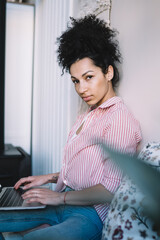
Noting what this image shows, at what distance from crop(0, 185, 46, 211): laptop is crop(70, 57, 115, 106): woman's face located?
560 millimetres

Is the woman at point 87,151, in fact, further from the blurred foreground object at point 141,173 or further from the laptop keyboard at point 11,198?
the blurred foreground object at point 141,173

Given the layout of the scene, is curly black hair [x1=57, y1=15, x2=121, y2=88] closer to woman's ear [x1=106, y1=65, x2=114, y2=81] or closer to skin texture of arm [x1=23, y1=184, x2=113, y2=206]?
woman's ear [x1=106, y1=65, x2=114, y2=81]

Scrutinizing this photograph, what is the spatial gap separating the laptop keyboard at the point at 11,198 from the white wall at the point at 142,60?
0.64 meters

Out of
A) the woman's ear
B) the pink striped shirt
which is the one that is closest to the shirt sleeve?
the pink striped shirt

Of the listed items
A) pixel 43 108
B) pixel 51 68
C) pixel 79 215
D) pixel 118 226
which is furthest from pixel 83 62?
pixel 43 108

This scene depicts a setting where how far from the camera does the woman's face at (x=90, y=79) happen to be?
1.28 meters

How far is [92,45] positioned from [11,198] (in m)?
0.84

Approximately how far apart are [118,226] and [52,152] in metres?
1.88

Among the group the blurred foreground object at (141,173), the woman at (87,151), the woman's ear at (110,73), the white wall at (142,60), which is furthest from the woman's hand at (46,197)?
the blurred foreground object at (141,173)

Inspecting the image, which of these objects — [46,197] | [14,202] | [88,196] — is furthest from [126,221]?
[14,202]

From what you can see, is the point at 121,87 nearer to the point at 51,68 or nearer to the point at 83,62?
the point at 83,62

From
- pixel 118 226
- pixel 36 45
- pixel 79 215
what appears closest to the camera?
pixel 118 226

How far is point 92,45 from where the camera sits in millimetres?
1284

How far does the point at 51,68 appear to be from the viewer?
2607 millimetres
